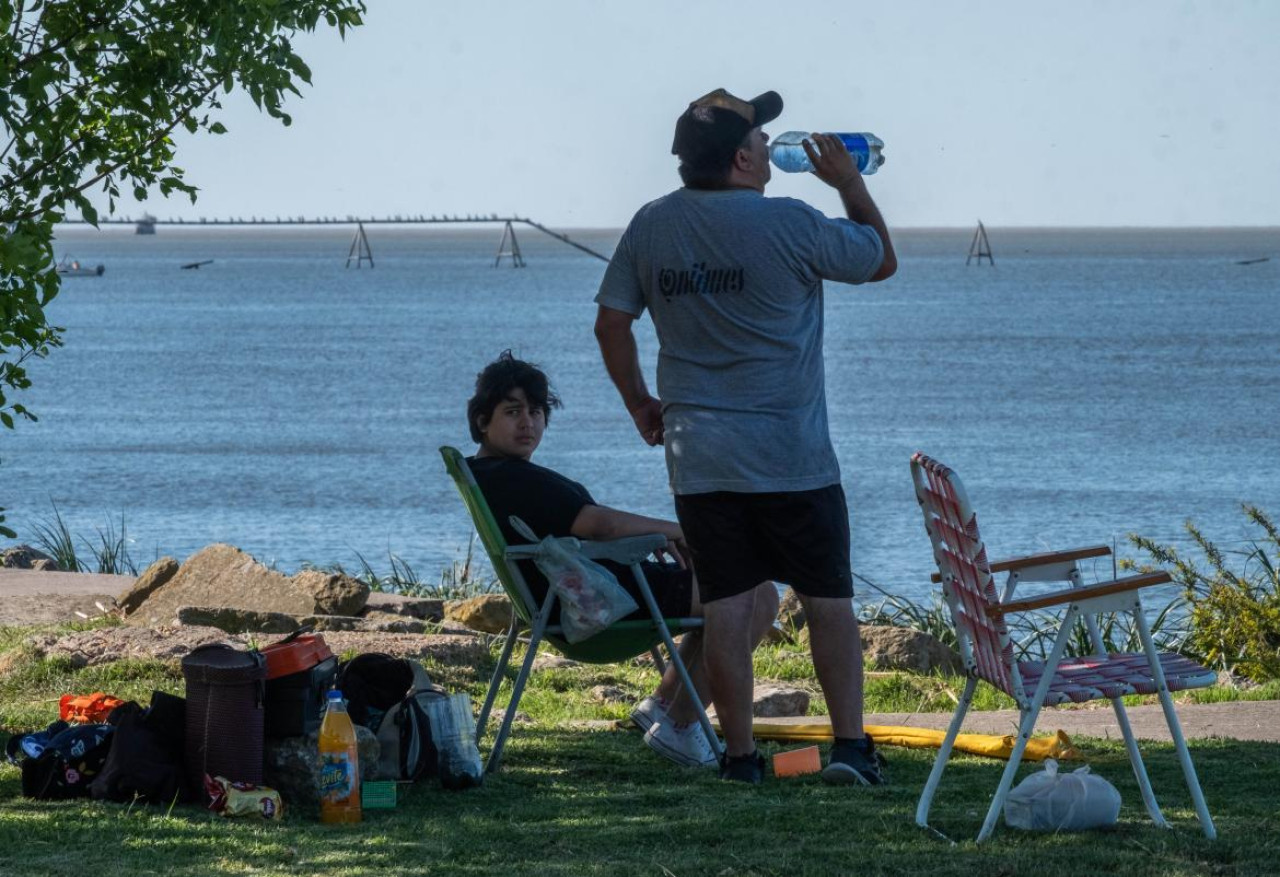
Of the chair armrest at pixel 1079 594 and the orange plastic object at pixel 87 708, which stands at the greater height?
the chair armrest at pixel 1079 594

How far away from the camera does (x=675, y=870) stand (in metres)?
4.25

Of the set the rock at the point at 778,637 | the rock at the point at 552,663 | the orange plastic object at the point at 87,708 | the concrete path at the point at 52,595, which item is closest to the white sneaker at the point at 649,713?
the orange plastic object at the point at 87,708

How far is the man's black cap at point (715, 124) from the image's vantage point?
528 cm

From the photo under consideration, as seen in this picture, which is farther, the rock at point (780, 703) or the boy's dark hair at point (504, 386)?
the rock at point (780, 703)

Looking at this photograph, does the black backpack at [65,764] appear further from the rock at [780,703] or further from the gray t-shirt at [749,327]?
the rock at [780,703]

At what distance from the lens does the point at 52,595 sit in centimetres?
1035

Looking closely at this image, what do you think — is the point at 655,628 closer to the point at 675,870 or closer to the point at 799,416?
the point at 799,416

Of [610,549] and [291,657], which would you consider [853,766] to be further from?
[291,657]

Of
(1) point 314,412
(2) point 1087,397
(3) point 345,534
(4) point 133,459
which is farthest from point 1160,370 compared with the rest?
(3) point 345,534

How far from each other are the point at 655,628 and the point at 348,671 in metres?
0.92

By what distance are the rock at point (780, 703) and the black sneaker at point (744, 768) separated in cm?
159

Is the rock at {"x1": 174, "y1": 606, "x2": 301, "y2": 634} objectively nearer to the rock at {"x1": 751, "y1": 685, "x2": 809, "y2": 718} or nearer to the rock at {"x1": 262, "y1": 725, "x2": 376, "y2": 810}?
the rock at {"x1": 751, "y1": 685, "x2": 809, "y2": 718}

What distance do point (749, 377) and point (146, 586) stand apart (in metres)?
5.74

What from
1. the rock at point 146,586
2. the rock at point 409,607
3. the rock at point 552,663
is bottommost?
the rock at point 409,607
